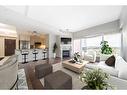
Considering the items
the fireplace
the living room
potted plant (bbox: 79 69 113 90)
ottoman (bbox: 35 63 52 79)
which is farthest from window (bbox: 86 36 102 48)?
potted plant (bbox: 79 69 113 90)

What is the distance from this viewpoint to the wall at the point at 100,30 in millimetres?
4943

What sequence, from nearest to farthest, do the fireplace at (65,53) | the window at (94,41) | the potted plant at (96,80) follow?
the potted plant at (96,80) → the window at (94,41) → the fireplace at (65,53)

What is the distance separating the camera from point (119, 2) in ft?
2.55

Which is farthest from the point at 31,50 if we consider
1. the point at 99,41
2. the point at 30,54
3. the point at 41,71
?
the point at 99,41

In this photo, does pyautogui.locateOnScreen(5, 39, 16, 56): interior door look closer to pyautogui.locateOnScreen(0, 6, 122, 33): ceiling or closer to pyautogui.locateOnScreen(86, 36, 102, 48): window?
pyautogui.locateOnScreen(0, 6, 122, 33): ceiling

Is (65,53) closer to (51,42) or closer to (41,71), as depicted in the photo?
(51,42)

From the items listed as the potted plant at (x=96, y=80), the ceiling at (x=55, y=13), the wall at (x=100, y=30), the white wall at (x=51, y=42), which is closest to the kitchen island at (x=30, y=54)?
the white wall at (x=51, y=42)

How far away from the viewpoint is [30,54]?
6.35m

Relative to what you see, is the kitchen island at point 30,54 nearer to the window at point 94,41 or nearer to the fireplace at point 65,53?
the fireplace at point 65,53

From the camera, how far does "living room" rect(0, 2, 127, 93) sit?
6.08ft

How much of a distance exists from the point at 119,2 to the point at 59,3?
531 mm

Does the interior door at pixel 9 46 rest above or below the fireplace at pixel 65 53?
above
